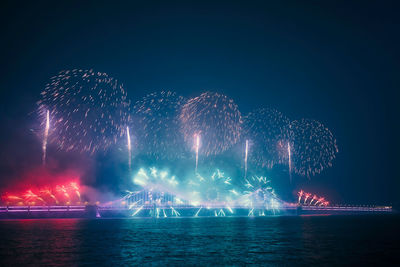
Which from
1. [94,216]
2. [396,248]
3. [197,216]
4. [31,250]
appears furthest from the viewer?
[197,216]

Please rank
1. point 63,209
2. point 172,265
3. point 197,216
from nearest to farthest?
1. point 172,265
2. point 63,209
3. point 197,216

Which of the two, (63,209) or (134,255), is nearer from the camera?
(134,255)

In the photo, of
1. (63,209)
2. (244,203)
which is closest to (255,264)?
(63,209)

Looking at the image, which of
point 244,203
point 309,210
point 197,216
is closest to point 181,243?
point 197,216

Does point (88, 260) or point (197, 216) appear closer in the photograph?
point (88, 260)

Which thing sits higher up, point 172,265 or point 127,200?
point 127,200

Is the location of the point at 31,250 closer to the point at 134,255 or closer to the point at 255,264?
the point at 134,255

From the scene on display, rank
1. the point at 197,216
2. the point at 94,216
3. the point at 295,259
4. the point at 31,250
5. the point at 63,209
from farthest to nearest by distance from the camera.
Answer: the point at 197,216 < the point at 94,216 < the point at 63,209 < the point at 31,250 < the point at 295,259

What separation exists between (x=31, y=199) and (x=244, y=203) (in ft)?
213

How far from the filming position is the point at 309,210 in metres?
133

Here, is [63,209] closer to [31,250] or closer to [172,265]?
[31,250]

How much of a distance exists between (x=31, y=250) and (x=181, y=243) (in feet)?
39.0

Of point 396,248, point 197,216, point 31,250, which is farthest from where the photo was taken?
point 197,216

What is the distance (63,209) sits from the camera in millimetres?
74375
